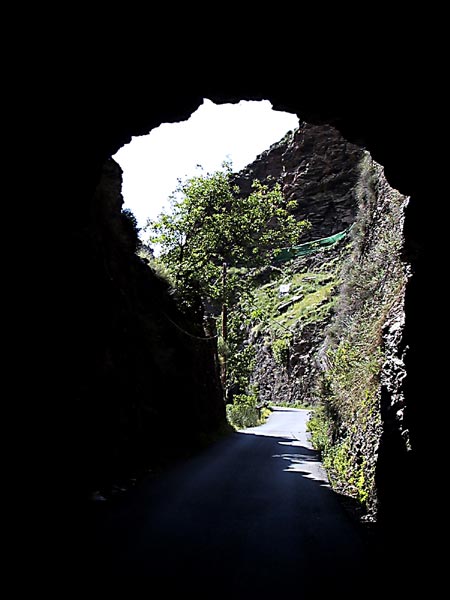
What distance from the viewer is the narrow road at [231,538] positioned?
505 cm

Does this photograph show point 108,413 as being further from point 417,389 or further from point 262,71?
point 262,71

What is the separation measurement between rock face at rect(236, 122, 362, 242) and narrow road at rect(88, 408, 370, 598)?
57.0 metres

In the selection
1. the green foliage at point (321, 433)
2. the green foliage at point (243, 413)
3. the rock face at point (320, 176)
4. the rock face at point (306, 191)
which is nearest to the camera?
the green foliage at point (321, 433)

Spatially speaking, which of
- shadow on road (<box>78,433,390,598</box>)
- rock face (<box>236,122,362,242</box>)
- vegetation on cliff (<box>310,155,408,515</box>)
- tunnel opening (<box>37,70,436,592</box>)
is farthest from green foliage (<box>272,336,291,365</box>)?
tunnel opening (<box>37,70,436,592</box>)

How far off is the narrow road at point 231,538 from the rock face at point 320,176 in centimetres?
5696

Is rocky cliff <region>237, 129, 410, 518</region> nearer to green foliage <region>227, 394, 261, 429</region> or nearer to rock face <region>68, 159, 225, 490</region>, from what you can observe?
rock face <region>68, 159, 225, 490</region>

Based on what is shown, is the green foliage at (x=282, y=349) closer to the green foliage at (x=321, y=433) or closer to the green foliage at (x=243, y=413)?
the green foliage at (x=243, y=413)

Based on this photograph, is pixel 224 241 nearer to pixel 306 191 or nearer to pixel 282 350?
pixel 282 350

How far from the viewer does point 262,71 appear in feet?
21.0

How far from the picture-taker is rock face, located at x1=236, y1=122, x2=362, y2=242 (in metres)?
65.8

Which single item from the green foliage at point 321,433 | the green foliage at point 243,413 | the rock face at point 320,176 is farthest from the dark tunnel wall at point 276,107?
the rock face at point 320,176

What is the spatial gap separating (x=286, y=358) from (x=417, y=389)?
4442 cm

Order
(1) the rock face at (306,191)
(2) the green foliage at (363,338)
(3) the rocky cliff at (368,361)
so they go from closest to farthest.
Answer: (3) the rocky cliff at (368,361)
(2) the green foliage at (363,338)
(1) the rock face at (306,191)

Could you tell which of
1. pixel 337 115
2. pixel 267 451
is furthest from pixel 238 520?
pixel 267 451
